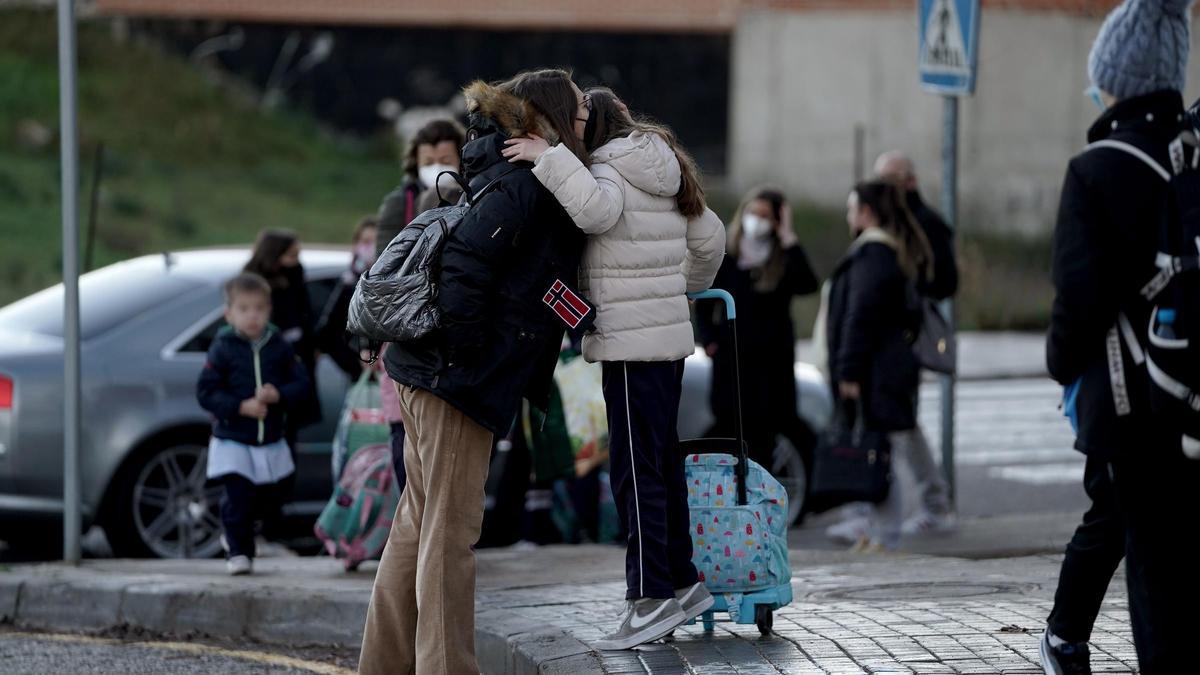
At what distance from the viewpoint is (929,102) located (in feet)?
106

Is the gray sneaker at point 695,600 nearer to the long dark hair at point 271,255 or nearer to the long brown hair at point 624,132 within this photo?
the long brown hair at point 624,132

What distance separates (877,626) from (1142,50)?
7.56 ft

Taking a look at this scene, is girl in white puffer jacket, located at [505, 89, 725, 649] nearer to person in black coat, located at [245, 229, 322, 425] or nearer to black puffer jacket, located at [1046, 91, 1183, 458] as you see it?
black puffer jacket, located at [1046, 91, 1183, 458]

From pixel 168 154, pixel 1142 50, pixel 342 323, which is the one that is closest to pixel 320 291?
pixel 342 323

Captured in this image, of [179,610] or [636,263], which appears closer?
[636,263]

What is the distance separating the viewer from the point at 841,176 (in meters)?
32.4

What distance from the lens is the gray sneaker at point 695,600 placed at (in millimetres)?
5750

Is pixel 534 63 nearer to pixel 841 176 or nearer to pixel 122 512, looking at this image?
pixel 841 176

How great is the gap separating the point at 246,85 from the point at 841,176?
11.0 metres

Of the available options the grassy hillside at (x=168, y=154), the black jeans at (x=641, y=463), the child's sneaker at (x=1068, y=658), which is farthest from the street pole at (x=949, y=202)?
the grassy hillside at (x=168, y=154)

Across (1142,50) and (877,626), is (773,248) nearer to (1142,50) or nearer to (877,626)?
(877,626)

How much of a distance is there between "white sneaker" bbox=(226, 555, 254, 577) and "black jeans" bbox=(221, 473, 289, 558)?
52 mm

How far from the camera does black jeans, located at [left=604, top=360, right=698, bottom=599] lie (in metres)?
5.69

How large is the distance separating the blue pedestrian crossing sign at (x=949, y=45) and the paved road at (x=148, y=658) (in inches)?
197
